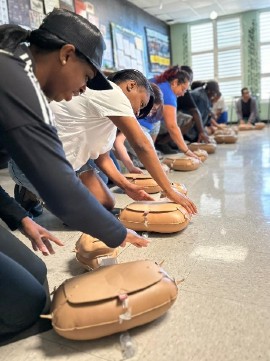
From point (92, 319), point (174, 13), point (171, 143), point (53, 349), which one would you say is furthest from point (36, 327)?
point (174, 13)

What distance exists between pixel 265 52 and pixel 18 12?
22.2ft

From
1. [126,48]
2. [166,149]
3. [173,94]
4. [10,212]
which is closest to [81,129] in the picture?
[10,212]

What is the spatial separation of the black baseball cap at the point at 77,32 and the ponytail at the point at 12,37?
0.05 meters

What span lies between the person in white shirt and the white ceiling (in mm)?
6466

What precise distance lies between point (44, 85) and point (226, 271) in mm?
964

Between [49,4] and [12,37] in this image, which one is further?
[49,4]

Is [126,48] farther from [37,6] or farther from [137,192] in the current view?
[137,192]

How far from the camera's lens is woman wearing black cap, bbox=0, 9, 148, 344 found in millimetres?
752

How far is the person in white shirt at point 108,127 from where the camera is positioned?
1539 mm

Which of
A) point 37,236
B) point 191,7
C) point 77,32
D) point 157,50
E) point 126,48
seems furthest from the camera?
point 157,50

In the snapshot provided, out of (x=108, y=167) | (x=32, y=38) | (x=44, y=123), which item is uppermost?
(x=32, y=38)

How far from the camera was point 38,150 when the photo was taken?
763 millimetres

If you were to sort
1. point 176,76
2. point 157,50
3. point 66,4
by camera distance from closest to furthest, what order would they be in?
point 176,76, point 66,4, point 157,50

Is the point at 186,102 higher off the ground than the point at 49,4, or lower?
lower
